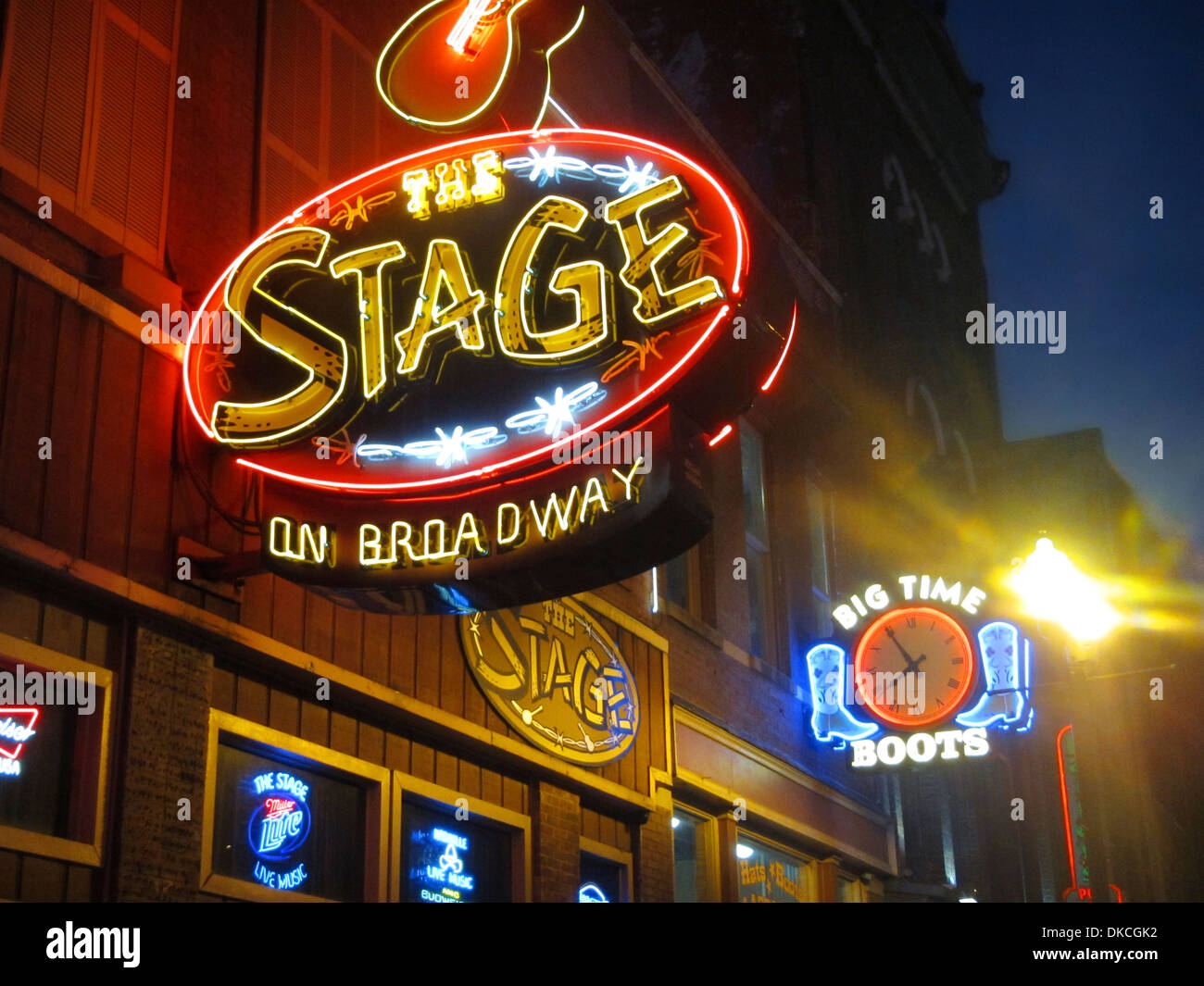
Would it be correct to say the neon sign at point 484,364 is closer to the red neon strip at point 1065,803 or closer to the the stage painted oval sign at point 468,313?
the the stage painted oval sign at point 468,313

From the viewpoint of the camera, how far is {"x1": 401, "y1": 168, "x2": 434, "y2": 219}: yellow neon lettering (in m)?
9.07

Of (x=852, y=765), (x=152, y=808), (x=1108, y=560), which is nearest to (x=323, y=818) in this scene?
(x=152, y=808)

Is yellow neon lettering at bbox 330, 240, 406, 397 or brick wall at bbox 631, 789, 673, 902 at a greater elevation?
yellow neon lettering at bbox 330, 240, 406, 397

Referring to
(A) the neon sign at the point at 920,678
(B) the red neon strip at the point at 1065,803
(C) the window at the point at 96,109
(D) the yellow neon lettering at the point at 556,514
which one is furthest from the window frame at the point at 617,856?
(B) the red neon strip at the point at 1065,803

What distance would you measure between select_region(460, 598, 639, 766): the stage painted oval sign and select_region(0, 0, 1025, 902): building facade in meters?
0.09

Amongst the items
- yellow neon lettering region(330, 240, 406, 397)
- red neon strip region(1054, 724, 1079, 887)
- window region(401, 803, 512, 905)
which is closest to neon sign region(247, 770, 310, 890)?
window region(401, 803, 512, 905)

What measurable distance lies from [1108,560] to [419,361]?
68.1 ft

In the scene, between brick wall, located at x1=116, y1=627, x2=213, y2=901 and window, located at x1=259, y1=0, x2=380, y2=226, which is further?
window, located at x1=259, y1=0, x2=380, y2=226

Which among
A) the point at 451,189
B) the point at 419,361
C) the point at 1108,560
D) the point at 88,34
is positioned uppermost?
the point at 1108,560

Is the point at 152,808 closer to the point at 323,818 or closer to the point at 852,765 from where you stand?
the point at 323,818

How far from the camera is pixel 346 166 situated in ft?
36.0

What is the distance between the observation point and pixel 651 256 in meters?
8.23

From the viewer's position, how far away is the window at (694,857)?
1345 cm

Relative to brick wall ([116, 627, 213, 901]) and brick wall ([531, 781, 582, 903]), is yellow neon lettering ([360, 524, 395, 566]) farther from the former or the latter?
brick wall ([531, 781, 582, 903])
